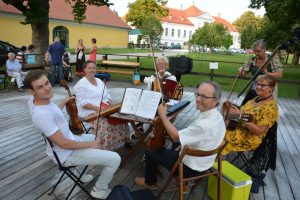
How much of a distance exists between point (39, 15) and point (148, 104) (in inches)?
378

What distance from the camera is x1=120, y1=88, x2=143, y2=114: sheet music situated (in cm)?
360

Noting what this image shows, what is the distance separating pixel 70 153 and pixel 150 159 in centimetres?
93

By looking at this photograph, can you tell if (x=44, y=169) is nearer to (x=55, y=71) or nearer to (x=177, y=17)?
(x=55, y=71)

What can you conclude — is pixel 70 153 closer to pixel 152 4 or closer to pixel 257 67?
pixel 257 67

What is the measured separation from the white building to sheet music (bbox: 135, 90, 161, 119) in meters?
66.1

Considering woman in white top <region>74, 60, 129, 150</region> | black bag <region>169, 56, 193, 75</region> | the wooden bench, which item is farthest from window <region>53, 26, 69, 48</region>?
woman in white top <region>74, 60, 129, 150</region>

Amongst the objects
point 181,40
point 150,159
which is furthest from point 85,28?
point 181,40

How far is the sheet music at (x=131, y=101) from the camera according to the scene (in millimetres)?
3601

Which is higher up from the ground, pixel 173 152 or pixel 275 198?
pixel 173 152

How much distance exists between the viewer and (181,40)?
7512cm

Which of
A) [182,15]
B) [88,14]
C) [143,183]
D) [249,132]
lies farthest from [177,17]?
[143,183]

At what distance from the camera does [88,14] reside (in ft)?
117

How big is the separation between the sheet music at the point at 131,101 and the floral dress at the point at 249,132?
1.33 meters

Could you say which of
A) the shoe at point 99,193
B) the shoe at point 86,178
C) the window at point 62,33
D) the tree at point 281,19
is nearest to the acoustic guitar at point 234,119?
the shoe at point 99,193
